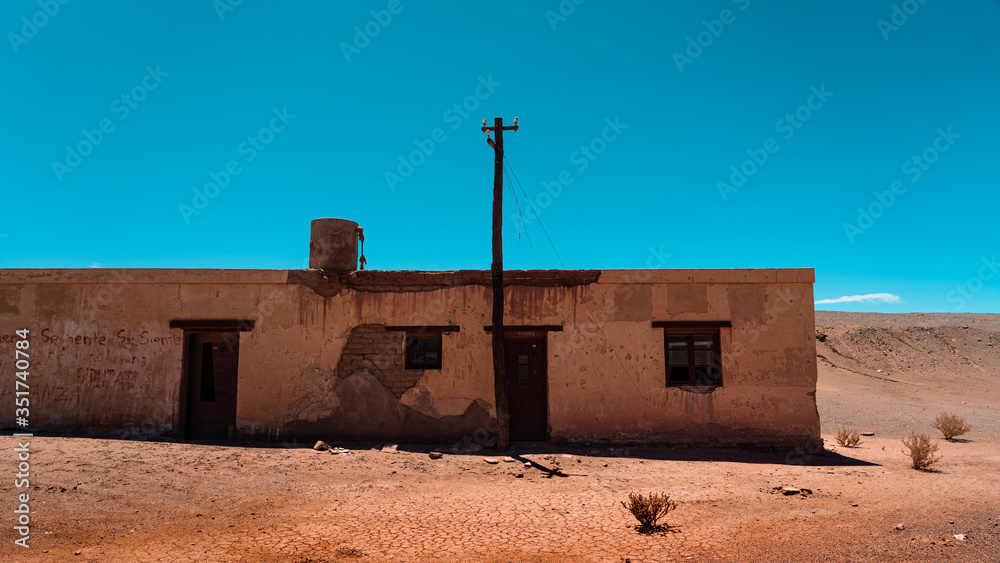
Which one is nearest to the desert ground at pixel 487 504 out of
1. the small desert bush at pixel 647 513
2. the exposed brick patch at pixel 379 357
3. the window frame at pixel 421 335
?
the small desert bush at pixel 647 513

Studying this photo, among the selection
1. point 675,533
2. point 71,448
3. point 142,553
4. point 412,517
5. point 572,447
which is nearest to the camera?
point 142,553

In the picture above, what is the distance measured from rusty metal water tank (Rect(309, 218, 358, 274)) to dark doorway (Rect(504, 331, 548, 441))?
11.8 feet

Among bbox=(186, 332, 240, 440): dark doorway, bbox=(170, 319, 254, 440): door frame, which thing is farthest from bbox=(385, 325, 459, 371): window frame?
bbox=(186, 332, 240, 440): dark doorway

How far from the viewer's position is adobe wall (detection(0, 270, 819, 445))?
1089cm

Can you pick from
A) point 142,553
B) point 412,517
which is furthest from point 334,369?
point 142,553

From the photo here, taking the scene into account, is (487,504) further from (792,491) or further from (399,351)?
(399,351)

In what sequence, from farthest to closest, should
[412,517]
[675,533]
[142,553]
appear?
[412,517]
[675,533]
[142,553]

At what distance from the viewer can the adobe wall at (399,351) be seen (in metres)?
10.9

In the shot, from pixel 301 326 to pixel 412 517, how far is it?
5876mm

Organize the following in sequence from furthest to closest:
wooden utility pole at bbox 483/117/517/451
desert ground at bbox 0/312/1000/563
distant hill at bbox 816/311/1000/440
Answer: distant hill at bbox 816/311/1000/440, wooden utility pole at bbox 483/117/517/451, desert ground at bbox 0/312/1000/563

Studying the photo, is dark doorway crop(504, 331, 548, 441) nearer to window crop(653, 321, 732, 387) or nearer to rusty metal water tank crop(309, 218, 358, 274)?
window crop(653, 321, 732, 387)

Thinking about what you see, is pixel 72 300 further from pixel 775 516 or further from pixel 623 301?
pixel 775 516

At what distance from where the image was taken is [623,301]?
1112 centimetres

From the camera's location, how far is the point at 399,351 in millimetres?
11000
